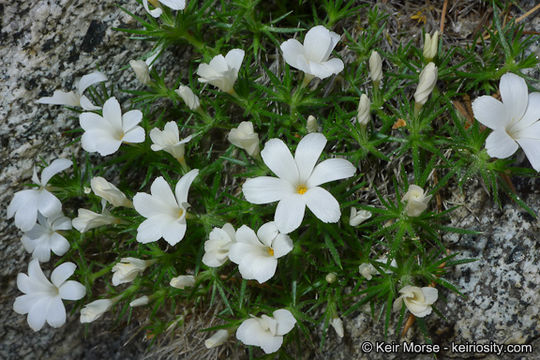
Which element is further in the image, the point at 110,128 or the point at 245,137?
the point at 110,128

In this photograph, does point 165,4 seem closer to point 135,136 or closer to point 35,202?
point 135,136

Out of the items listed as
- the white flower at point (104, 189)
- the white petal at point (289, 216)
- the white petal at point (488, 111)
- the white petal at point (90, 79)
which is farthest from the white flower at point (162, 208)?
the white petal at point (488, 111)

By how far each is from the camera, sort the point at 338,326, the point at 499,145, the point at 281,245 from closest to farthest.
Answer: the point at 499,145 < the point at 281,245 < the point at 338,326

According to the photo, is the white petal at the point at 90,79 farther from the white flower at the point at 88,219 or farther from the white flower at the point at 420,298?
the white flower at the point at 420,298

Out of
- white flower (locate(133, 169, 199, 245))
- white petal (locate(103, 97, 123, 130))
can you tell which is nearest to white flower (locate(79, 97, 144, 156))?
white petal (locate(103, 97, 123, 130))

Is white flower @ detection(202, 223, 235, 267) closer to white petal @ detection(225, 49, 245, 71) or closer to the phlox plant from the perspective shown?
Answer: the phlox plant

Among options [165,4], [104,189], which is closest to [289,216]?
[104,189]
